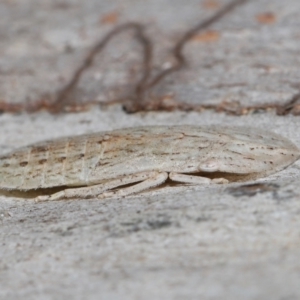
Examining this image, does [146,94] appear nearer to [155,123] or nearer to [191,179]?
[155,123]

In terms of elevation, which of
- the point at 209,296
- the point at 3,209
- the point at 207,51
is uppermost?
the point at 207,51

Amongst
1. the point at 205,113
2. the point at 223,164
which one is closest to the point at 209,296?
the point at 223,164

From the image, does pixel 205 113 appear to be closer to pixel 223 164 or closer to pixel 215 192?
pixel 223 164

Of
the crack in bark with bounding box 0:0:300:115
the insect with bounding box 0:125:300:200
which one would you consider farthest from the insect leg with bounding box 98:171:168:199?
the crack in bark with bounding box 0:0:300:115

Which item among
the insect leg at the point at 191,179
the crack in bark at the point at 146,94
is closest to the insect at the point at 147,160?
the insect leg at the point at 191,179

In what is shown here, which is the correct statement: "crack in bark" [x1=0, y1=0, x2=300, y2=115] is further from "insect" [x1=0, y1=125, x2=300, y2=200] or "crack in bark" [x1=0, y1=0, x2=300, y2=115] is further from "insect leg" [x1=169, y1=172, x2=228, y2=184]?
"insect leg" [x1=169, y1=172, x2=228, y2=184]

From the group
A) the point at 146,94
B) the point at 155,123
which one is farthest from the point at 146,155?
the point at 146,94

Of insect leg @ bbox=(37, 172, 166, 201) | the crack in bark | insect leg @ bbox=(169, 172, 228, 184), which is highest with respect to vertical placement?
the crack in bark
